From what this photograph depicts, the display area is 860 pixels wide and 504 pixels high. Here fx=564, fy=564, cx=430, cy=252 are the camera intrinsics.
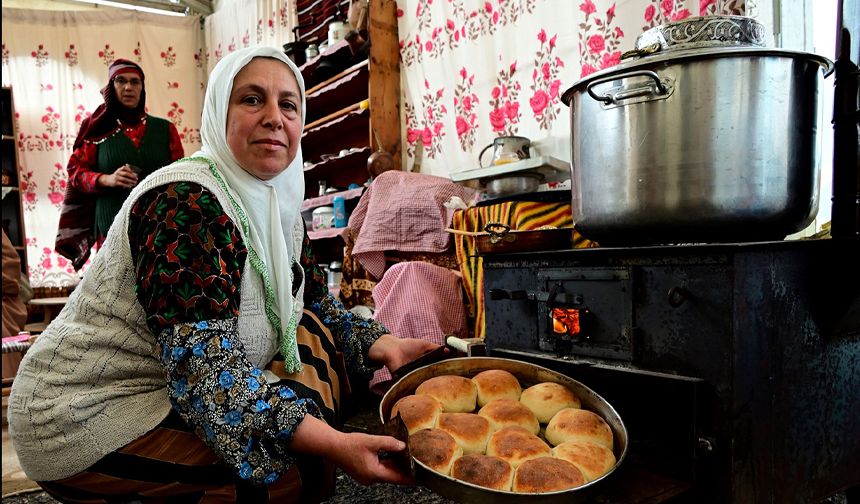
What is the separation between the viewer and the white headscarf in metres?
1.45

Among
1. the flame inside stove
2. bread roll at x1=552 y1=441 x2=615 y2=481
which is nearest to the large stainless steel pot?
the flame inside stove

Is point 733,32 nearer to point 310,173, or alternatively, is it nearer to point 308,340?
point 308,340

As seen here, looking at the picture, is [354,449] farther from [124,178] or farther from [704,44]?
[124,178]

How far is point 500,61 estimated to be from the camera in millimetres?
3307

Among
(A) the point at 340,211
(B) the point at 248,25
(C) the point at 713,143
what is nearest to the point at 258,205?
(C) the point at 713,143

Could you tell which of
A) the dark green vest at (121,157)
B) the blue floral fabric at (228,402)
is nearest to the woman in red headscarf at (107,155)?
the dark green vest at (121,157)

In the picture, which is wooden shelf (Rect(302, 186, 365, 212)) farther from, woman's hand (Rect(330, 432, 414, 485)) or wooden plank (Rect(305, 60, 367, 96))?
woman's hand (Rect(330, 432, 414, 485))

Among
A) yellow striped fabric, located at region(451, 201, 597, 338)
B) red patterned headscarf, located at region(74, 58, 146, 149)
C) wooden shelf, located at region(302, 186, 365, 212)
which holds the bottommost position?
yellow striped fabric, located at region(451, 201, 597, 338)

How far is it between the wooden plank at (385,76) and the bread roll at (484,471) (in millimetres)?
3021

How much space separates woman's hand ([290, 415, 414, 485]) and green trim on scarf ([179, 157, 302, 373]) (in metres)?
0.31

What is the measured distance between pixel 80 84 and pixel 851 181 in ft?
23.9

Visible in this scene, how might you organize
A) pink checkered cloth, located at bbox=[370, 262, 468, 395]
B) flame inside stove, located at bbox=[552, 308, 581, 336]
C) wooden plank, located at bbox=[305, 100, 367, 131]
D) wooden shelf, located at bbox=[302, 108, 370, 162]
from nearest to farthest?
flame inside stove, located at bbox=[552, 308, 581, 336], pink checkered cloth, located at bbox=[370, 262, 468, 395], wooden plank, located at bbox=[305, 100, 367, 131], wooden shelf, located at bbox=[302, 108, 370, 162]

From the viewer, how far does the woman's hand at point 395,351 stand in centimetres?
184

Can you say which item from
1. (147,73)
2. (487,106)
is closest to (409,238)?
(487,106)
